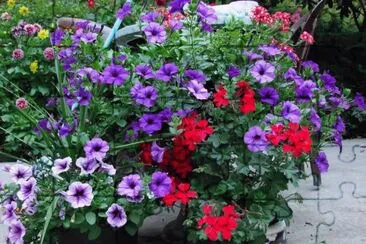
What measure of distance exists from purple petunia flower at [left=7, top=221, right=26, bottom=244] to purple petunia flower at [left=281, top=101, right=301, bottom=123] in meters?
0.98

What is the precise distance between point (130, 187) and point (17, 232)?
1.36 ft

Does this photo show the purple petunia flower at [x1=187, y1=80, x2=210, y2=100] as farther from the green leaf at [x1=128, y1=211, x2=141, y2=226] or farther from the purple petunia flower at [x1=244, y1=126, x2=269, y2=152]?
the green leaf at [x1=128, y1=211, x2=141, y2=226]

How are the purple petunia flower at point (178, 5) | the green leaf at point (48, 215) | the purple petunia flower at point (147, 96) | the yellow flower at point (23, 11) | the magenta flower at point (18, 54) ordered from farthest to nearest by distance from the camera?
1. the yellow flower at point (23, 11)
2. the magenta flower at point (18, 54)
3. the purple petunia flower at point (178, 5)
4. the purple petunia flower at point (147, 96)
5. the green leaf at point (48, 215)

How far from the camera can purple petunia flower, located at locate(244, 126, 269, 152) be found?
2.29 m

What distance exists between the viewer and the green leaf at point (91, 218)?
2.23m

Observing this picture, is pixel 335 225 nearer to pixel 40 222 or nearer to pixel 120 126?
pixel 120 126

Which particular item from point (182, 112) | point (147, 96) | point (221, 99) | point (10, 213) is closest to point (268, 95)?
point (221, 99)

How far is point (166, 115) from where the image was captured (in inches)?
Answer: 94.3

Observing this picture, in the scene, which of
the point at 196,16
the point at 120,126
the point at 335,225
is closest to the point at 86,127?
the point at 120,126

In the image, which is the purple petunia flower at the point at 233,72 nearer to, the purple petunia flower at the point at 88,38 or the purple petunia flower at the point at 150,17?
the purple petunia flower at the point at 150,17

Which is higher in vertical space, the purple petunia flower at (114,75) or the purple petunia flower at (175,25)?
the purple petunia flower at (175,25)

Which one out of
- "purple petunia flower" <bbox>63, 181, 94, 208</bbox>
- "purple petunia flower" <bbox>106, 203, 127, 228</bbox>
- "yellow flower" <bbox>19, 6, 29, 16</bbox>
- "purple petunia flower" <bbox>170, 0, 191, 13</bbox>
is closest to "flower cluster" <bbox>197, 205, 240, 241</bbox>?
"purple petunia flower" <bbox>106, 203, 127, 228</bbox>

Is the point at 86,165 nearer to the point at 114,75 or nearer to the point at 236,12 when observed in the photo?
the point at 114,75

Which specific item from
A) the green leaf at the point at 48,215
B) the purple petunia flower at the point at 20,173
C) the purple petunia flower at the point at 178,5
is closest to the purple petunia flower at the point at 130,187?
the green leaf at the point at 48,215
